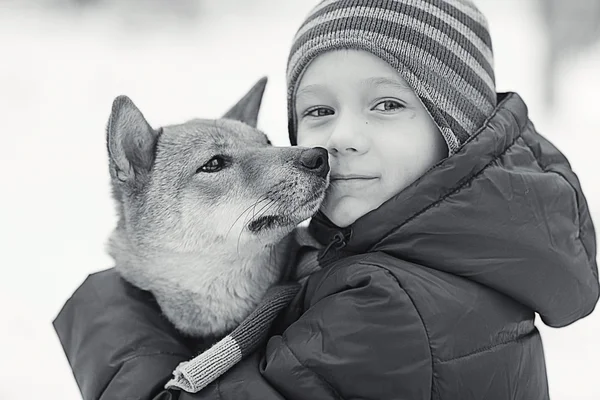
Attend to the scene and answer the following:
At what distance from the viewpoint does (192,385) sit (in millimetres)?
1315

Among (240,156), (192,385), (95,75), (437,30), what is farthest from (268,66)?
(192,385)

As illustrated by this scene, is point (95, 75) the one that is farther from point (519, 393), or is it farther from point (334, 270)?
point (519, 393)

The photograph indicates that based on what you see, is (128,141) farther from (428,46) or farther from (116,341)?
(428,46)

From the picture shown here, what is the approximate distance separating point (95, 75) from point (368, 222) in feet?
7.17

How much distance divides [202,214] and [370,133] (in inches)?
17.5

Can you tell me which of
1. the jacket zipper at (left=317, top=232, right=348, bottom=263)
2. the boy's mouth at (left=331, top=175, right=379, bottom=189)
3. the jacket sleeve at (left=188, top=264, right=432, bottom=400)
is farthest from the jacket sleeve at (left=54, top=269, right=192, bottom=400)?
the boy's mouth at (left=331, top=175, right=379, bottom=189)

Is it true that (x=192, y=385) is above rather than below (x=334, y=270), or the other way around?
below

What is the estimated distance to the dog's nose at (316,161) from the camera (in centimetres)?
146

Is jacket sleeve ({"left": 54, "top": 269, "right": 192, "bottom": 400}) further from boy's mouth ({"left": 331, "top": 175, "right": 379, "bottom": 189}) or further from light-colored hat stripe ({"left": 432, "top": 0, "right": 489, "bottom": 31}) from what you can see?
light-colored hat stripe ({"left": 432, "top": 0, "right": 489, "bottom": 31})

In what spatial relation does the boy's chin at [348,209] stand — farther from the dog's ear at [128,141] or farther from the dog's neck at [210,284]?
the dog's ear at [128,141]

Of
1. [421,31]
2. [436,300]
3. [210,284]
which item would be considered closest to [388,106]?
[421,31]

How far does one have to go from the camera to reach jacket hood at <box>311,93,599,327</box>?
1345 millimetres

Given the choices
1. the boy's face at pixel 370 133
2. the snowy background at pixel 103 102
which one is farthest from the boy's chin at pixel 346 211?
the snowy background at pixel 103 102

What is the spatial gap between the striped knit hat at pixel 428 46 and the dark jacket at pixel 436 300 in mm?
64
